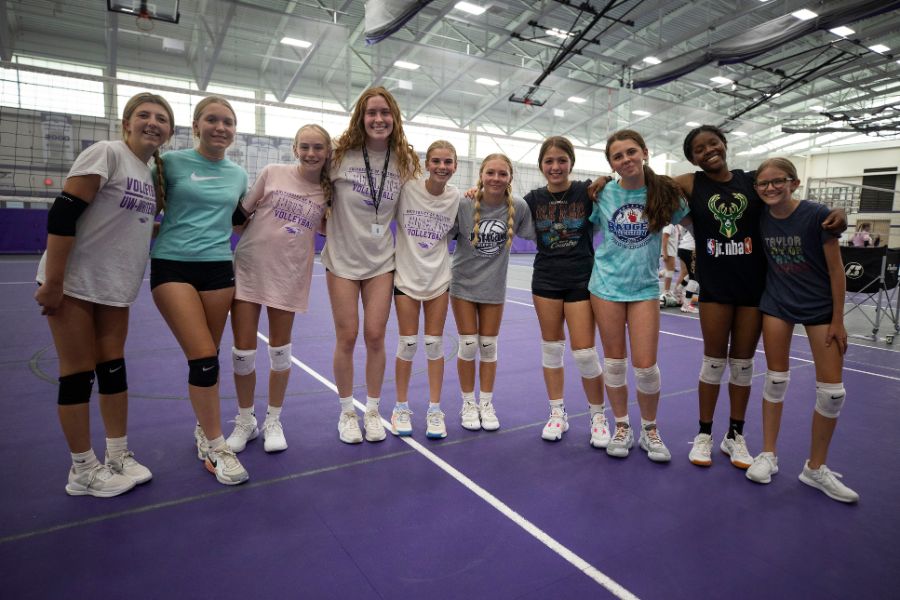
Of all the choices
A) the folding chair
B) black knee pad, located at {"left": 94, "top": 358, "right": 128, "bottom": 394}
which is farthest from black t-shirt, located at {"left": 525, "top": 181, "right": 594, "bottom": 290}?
the folding chair

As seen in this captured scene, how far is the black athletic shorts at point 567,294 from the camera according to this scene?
9.20 feet

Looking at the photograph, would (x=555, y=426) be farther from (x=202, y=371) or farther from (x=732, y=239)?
(x=202, y=371)

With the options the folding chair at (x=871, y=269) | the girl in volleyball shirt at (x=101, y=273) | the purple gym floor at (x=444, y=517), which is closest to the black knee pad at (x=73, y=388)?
the girl in volleyball shirt at (x=101, y=273)

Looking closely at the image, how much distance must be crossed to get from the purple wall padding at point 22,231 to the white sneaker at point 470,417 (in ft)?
43.6

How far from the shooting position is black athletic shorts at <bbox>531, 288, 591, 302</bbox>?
280 cm

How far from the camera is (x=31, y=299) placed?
22.3 feet

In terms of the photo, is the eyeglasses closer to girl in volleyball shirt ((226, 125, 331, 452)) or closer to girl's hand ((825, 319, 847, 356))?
girl's hand ((825, 319, 847, 356))

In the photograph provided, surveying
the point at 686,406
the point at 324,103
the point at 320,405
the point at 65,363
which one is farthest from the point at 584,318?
the point at 324,103

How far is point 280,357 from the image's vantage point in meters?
2.74

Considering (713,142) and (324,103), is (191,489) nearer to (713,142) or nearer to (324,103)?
(713,142)

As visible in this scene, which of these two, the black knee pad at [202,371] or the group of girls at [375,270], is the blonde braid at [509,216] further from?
the black knee pad at [202,371]

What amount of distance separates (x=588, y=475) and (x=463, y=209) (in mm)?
1565

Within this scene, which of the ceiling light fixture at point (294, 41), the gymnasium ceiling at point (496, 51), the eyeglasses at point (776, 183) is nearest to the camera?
the eyeglasses at point (776, 183)

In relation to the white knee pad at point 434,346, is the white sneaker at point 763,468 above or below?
below
